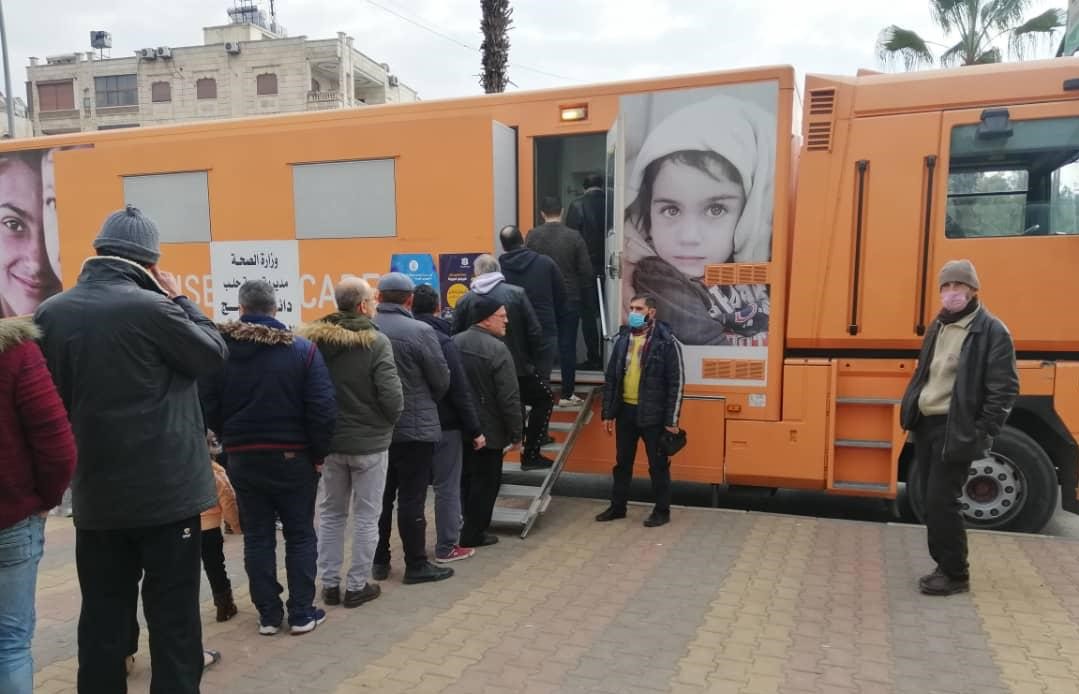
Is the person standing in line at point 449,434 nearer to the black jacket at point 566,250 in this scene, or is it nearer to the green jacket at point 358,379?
the green jacket at point 358,379

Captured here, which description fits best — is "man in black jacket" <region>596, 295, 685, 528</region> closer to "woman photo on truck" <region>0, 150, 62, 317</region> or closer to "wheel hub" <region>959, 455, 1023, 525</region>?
"wheel hub" <region>959, 455, 1023, 525</region>

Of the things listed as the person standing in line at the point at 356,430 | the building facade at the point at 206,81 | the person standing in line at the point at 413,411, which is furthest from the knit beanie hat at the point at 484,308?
the building facade at the point at 206,81

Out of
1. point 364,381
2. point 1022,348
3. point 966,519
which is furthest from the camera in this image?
point 966,519

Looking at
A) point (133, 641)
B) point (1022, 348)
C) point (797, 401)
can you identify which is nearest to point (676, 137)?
point (797, 401)

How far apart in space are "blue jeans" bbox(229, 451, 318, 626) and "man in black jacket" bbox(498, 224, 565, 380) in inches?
92.3

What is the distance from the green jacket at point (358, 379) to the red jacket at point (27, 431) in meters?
1.63

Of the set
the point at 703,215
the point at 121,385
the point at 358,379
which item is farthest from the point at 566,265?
the point at 121,385

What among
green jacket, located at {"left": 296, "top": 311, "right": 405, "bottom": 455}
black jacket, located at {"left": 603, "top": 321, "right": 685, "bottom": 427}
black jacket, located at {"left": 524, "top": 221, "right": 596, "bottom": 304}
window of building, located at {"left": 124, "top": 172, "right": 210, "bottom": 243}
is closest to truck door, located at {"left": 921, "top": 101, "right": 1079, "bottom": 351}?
black jacket, located at {"left": 603, "top": 321, "right": 685, "bottom": 427}

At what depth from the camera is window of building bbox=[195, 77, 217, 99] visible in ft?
161

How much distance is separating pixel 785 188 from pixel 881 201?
2.13ft

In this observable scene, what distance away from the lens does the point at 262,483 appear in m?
3.61

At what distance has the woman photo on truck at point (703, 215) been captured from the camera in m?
5.40

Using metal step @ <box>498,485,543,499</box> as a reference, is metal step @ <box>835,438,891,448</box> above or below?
above

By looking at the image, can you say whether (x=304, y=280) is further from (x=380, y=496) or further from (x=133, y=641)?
(x=133, y=641)
